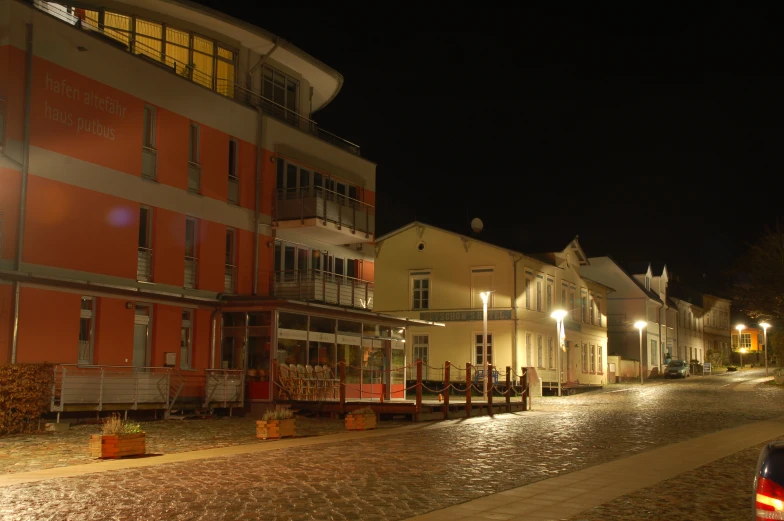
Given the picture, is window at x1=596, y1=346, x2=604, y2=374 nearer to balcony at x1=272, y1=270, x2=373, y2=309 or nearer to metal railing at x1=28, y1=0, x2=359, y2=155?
balcony at x1=272, y1=270, x2=373, y2=309

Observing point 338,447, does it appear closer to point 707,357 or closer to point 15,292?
point 15,292

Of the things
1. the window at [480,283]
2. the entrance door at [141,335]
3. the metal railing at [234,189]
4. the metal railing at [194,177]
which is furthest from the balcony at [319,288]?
the window at [480,283]

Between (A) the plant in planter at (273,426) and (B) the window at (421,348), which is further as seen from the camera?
(B) the window at (421,348)

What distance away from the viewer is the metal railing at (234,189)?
96.1ft

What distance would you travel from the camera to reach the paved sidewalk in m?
9.82

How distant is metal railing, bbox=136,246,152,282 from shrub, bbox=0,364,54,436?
5.95 m

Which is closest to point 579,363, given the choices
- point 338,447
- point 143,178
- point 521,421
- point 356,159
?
point 356,159

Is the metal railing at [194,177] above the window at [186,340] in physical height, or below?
above

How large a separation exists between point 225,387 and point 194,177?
6.71m

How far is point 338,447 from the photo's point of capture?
17062 millimetres

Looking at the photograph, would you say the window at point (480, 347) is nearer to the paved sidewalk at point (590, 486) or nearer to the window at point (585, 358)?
the window at point (585, 358)

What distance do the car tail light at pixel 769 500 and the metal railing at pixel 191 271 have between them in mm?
23625

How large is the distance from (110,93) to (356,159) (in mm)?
12862

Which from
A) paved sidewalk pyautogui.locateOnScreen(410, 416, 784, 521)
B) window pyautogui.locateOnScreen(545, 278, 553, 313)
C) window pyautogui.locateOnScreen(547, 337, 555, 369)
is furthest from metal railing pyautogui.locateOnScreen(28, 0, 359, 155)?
window pyautogui.locateOnScreen(547, 337, 555, 369)
